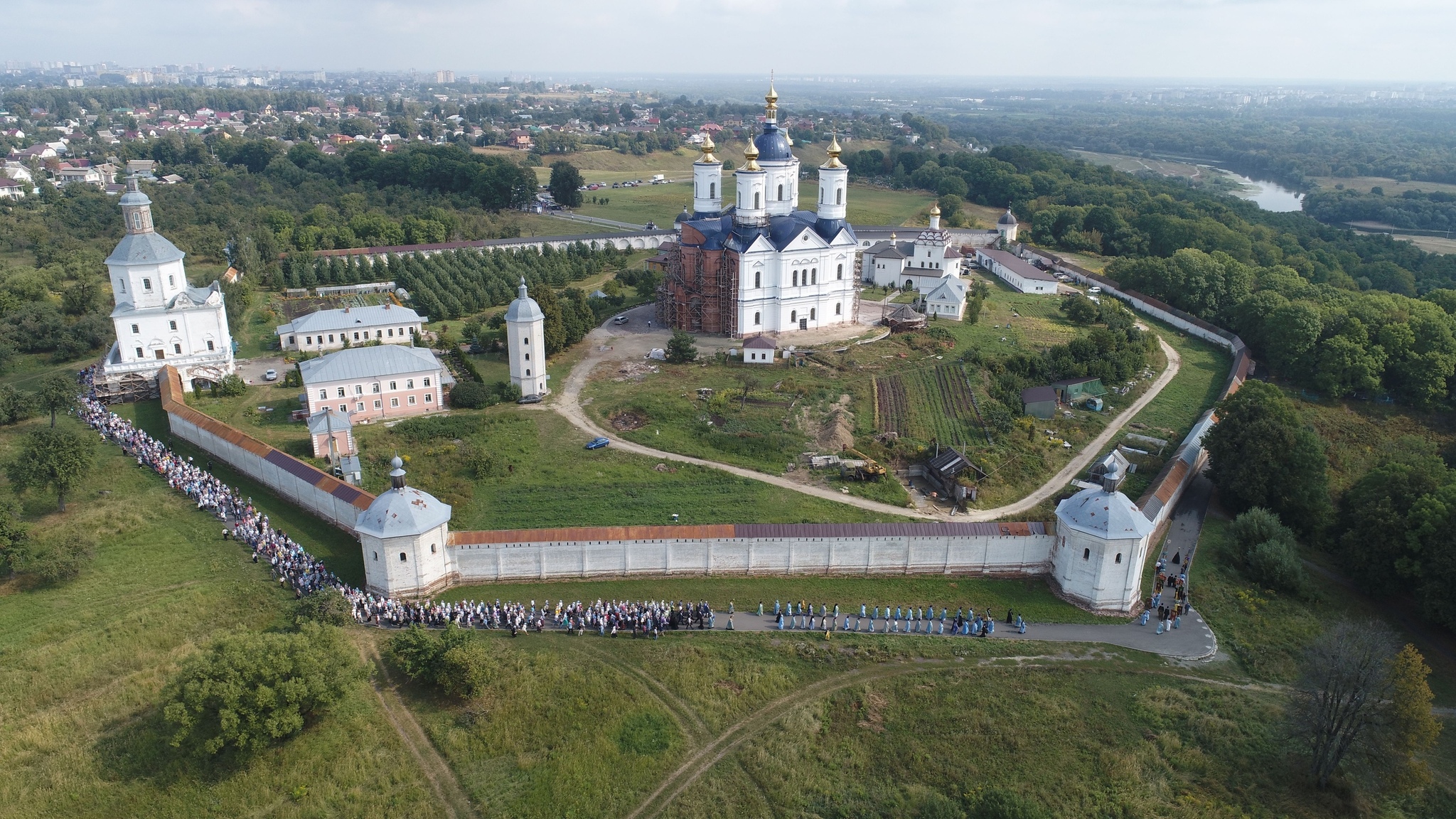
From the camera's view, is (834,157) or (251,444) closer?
(251,444)

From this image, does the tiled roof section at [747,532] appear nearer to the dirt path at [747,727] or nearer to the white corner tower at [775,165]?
the dirt path at [747,727]

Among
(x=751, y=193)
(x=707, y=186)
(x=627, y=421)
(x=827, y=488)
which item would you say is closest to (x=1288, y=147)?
(x=707, y=186)

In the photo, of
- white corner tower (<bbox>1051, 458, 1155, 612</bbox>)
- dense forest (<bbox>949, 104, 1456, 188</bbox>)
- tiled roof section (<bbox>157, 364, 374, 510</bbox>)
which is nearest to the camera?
white corner tower (<bbox>1051, 458, 1155, 612</bbox>)

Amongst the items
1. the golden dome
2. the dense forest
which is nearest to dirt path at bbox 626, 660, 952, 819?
the golden dome

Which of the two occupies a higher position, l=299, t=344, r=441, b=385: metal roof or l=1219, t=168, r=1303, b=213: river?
l=1219, t=168, r=1303, b=213: river

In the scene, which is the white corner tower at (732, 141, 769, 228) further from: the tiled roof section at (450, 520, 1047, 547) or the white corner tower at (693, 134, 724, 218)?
the tiled roof section at (450, 520, 1047, 547)

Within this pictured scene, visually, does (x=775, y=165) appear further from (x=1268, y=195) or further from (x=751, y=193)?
(x=1268, y=195)

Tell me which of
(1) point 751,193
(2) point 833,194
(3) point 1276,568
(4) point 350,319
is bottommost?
(3) point 1276,568
